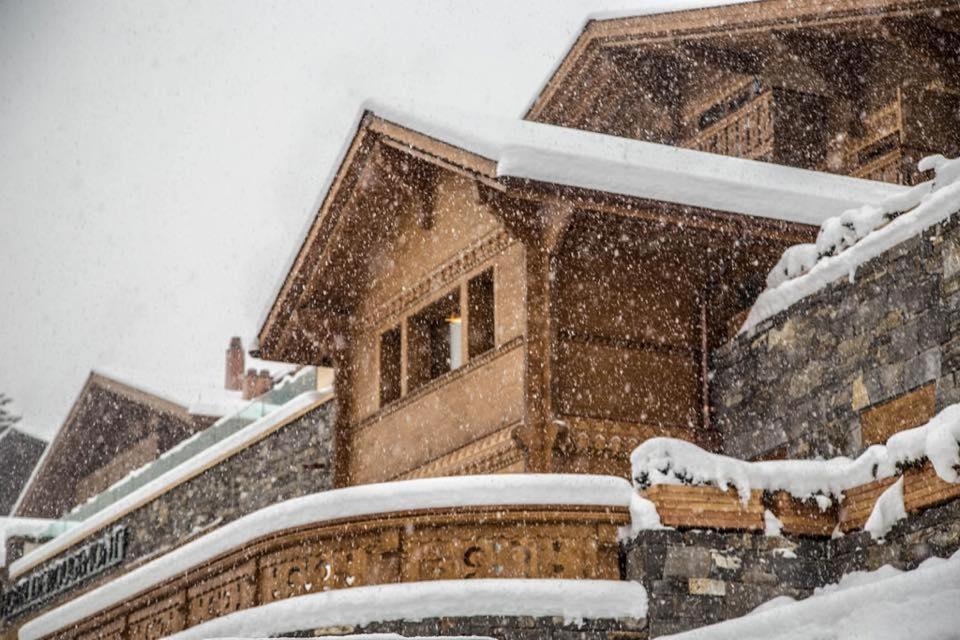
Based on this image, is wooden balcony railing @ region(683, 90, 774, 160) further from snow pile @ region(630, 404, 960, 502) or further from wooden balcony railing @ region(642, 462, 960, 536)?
wooden balcony railing @ region(642, 462, 960, 536)

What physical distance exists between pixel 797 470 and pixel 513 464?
3.41 metres

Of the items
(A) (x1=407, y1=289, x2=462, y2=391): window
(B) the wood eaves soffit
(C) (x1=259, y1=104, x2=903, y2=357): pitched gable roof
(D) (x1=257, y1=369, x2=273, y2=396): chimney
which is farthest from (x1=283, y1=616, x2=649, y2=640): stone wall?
(D) (x1=257, y1=369, x2=273, y2=396): chimney

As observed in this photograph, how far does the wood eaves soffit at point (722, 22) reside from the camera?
51.0 feet

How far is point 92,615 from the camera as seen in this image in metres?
14.6

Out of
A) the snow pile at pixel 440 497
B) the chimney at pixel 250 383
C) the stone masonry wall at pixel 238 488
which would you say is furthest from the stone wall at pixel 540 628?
the chimney at pixel 250 383

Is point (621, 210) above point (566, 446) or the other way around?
above

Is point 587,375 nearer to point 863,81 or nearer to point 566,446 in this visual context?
point 566,446

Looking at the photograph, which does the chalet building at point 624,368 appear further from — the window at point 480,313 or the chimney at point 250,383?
the chimney at point 250,383

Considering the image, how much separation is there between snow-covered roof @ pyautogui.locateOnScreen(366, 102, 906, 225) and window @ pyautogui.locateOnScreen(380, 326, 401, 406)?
2746mm

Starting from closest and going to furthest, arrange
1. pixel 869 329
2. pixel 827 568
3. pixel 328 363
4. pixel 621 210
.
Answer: pixel 827 568, pixel 869 329, pixel 621 210, pixel 328 363

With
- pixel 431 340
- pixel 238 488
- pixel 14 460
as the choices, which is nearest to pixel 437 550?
pixel 431 340

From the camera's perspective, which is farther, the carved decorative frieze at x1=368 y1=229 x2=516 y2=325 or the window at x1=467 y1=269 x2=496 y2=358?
the window at x1=467 y1=269 x2=496 y2=358

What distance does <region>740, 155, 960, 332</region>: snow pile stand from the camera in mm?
11062

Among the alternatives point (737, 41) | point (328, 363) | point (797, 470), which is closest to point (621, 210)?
point (797, 470)
